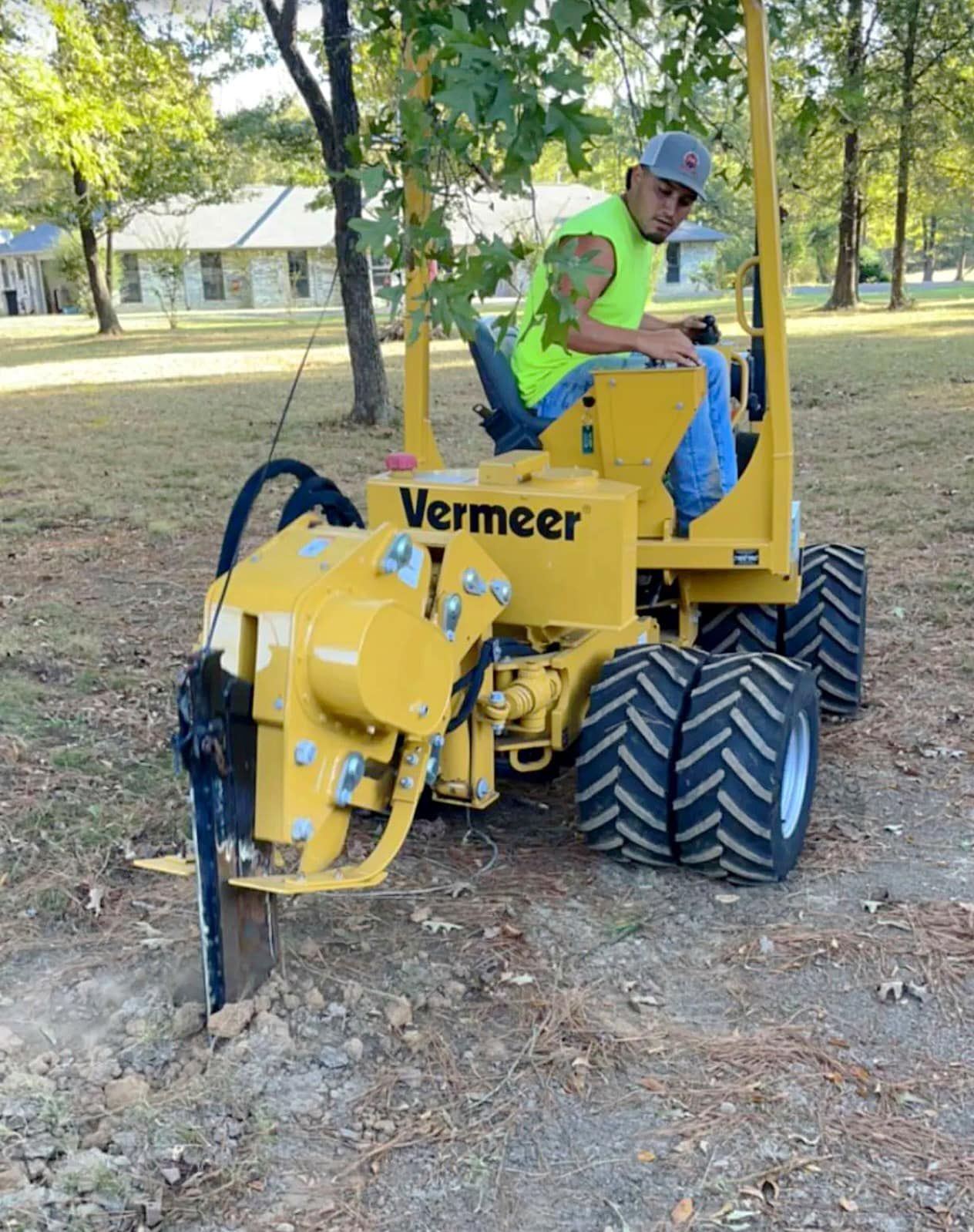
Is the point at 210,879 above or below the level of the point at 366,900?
above

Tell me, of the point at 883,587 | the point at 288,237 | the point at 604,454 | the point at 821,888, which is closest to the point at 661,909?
the point at 821,888

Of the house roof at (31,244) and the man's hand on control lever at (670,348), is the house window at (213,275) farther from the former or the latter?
the man's hand on control lever at (670,348)

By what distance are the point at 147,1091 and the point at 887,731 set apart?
131 inches

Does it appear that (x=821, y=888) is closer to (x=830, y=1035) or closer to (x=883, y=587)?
(x=830, y=1035)

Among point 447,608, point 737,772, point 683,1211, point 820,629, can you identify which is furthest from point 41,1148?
point 820,629

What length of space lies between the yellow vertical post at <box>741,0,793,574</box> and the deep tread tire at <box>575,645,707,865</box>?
710 millimetres

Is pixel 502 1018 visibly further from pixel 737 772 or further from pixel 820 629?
pixel 820 629

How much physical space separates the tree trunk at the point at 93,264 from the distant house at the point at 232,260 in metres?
Answer: 16.2

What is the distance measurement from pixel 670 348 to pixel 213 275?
55.1 m

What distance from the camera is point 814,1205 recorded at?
2.54 m

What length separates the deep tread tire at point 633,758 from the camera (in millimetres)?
3688

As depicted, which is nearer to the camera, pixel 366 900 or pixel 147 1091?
pixel 147 1091

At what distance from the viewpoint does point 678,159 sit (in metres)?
4.10

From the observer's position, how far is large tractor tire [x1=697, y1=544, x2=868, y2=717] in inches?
204
